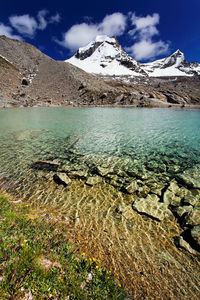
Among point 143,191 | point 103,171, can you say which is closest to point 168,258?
point 143,191

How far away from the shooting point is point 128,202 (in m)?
5.98

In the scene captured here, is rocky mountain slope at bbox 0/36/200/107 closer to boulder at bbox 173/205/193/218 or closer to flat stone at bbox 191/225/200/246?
boulder at bbox 173/205/193/218

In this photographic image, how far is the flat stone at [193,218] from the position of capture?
15.8 ft

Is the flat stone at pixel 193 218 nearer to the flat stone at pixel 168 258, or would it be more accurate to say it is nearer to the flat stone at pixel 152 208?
the flat stone at pixel 152 208

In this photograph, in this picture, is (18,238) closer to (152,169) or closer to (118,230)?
(118,230)

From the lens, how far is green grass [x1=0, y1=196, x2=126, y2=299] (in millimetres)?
2592

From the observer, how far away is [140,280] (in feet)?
10.8

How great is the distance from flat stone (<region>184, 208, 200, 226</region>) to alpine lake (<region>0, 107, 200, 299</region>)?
0.03 meters

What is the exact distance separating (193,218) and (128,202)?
2.34m

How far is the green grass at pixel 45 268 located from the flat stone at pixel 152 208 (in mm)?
2671

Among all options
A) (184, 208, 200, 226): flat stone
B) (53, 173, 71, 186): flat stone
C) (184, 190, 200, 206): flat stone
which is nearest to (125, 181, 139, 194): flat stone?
(184, 190, 200, 206): flat stone

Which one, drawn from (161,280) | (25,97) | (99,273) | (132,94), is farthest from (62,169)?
(132,94)

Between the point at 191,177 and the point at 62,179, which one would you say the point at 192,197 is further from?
the point at 62,179

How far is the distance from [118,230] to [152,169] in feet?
16.6
